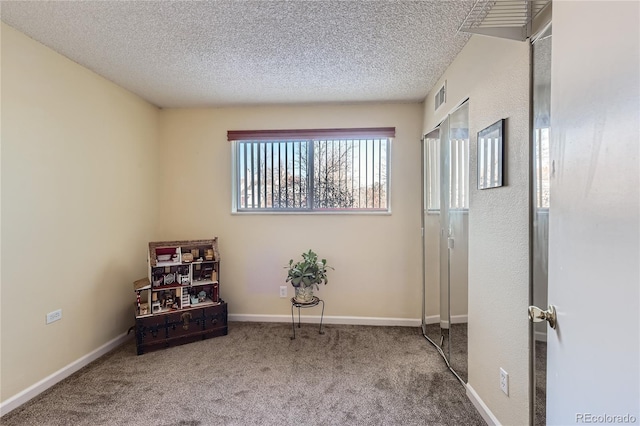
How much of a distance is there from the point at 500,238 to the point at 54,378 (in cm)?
314

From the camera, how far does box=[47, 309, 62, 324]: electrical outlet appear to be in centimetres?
203

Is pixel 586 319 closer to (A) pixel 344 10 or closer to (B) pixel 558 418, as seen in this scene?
(B) pixel 558 418

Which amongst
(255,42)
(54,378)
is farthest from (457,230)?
(54,378)

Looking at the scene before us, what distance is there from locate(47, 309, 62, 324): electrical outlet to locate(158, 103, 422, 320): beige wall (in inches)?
51.4

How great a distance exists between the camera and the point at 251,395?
76.3 inches

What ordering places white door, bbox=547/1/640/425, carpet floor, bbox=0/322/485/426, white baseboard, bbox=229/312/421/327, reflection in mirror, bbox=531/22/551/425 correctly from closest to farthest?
white door, bbox=547/1/640/425
reflection in mirror, bbox=531/22/551/425
carpet floor, bbox=0/322/485/426
white baseboard, bbox=229/312/421/327

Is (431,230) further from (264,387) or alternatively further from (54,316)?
(54,316)

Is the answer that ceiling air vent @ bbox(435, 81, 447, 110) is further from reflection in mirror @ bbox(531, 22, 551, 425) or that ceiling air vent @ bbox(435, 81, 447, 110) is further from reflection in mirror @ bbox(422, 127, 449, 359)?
reflection in mirror @ bbox(531, 22, 551, 425)

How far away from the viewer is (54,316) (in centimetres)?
207

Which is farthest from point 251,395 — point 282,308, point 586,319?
point 586,319

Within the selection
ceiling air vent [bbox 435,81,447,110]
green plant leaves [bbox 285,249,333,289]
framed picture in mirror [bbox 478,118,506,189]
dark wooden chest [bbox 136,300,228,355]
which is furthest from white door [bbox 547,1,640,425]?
dark wooden chest [bbox 136,300,228,355]

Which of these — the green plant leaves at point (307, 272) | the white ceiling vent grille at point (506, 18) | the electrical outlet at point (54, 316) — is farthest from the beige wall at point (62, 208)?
the white ceiling vent grille at point (506, 18)

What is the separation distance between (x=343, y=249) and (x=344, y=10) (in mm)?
2218

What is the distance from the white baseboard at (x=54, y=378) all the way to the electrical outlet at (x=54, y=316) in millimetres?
386
